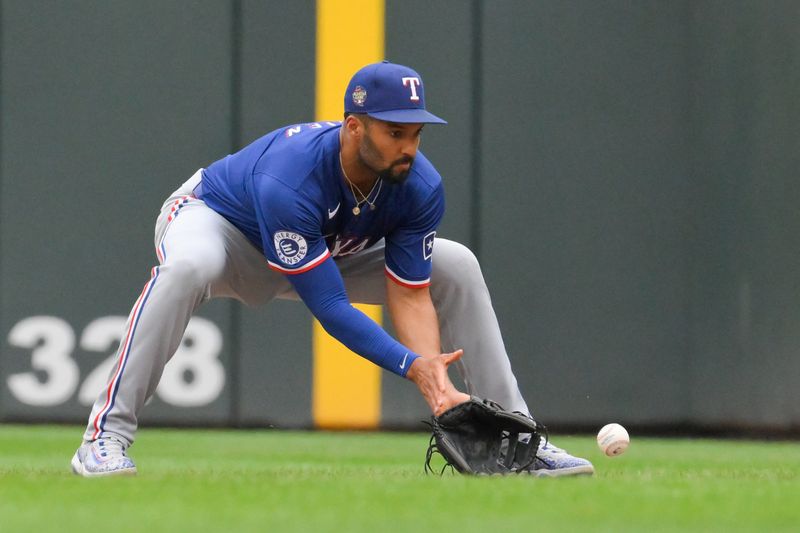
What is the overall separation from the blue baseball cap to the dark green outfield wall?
2.99 meters

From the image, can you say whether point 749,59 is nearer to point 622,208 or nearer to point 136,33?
point 622,208

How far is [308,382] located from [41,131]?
178 cm

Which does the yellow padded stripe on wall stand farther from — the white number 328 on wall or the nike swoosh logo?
the nike swoosh logo

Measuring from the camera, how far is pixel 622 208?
Result: 7316 mm

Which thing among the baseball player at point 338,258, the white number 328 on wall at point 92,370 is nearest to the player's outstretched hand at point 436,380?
the baseball player at point 338,258

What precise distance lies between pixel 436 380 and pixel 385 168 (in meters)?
0.62

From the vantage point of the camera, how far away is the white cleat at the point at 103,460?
3994 millimetres

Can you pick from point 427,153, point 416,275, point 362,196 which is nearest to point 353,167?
point 362,196

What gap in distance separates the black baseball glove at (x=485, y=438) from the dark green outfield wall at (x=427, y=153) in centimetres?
293

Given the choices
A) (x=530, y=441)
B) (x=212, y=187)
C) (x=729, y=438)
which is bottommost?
(x=729, y=438)

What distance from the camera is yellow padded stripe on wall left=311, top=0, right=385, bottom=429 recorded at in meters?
7.18

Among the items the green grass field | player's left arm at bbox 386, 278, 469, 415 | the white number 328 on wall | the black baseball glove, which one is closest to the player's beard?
player's left arm at bbox 386, 278, 469, 415

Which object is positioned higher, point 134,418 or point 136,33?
point 136,33

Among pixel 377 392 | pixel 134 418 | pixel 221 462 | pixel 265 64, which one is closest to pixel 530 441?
pixel 134 418
